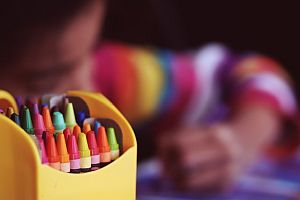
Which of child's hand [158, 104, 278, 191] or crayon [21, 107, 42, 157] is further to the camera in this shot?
child's hand [158, 104, 278, 191]

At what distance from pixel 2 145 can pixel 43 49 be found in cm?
17

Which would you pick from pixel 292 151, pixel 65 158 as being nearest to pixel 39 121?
pixel 65 158

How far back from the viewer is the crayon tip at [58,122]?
0.18 m

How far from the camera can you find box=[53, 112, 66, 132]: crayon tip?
177mm

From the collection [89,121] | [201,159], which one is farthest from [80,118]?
[201,159]

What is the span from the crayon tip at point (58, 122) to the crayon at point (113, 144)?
0.02 metres

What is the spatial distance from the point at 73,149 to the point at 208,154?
0.34 meters

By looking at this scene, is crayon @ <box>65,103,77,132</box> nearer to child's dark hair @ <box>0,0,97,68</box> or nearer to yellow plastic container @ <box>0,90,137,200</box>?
yellow plastic container @ <box>0,90,137,200</box>

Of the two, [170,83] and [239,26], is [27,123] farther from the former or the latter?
[239,26]

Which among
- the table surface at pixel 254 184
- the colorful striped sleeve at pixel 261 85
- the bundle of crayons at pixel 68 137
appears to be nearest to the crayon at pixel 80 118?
the bundle of crayons at pixel 68 137

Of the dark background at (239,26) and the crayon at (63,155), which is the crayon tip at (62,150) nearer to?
the crayon at (63,155)

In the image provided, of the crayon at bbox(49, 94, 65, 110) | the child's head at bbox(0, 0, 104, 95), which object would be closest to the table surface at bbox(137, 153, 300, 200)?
the child's head at bbox(0, 0, 104, 95)

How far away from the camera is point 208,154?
50 cm

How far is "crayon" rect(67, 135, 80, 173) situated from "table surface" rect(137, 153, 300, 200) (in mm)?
268
